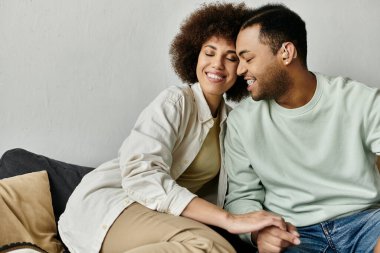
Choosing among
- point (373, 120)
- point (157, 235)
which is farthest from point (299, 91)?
point (157, 235)

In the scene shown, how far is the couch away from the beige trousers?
0.39 meters

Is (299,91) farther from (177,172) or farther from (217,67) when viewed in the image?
(177,172)

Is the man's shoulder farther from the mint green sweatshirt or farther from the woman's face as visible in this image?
the woman's face

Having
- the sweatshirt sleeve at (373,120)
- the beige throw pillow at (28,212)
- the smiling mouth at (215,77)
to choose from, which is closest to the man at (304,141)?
the sweatshirt sleeve at (373,120)

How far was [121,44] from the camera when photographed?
2.23 meters

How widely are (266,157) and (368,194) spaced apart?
1.08 feet

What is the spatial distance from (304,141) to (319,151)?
55 mm

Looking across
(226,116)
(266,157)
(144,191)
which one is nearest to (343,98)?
(266,157)

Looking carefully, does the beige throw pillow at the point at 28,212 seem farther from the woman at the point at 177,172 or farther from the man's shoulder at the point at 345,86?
the man's shoulder at the point at 345,86

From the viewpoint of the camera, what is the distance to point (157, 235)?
53.8 inches

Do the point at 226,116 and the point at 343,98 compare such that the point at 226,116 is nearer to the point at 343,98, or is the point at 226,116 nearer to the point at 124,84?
the point at 343,98

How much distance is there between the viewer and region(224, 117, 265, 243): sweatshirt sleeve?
5.59 ft

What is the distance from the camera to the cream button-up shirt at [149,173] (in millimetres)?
1473

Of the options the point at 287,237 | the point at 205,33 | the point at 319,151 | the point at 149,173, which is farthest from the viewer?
the point at 205,33
